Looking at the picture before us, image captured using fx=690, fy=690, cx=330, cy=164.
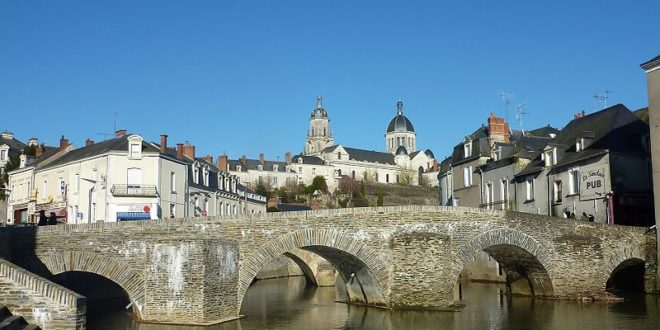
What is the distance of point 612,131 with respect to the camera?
34.0m

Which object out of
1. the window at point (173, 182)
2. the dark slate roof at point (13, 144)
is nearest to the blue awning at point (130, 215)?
the window at point (173, 182)

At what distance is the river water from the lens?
22.0 m

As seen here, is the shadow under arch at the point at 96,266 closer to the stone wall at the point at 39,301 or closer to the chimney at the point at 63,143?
the stone wall at the point at 39,301

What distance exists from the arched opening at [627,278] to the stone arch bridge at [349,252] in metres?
1.10

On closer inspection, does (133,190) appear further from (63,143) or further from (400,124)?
(400,124)

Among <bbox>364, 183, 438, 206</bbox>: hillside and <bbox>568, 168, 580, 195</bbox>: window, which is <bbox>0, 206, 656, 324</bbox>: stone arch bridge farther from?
<bbox>364, 183, 438, 206</bbox>: hillside

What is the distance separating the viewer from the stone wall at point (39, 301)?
1572cm

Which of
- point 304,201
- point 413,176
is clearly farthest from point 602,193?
point 413,176

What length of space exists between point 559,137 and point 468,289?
10.8 metres

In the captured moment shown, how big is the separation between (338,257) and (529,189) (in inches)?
619

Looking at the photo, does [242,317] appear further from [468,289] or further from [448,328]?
[468,289]

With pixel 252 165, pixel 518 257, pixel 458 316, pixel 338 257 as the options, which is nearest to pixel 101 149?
pixel 338 257

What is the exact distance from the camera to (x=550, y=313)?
24.9 m

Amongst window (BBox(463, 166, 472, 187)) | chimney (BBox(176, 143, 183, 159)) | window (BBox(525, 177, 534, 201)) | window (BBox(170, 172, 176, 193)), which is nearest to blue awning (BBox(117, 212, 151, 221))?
window (BBox(170, 172, 176, 193))
